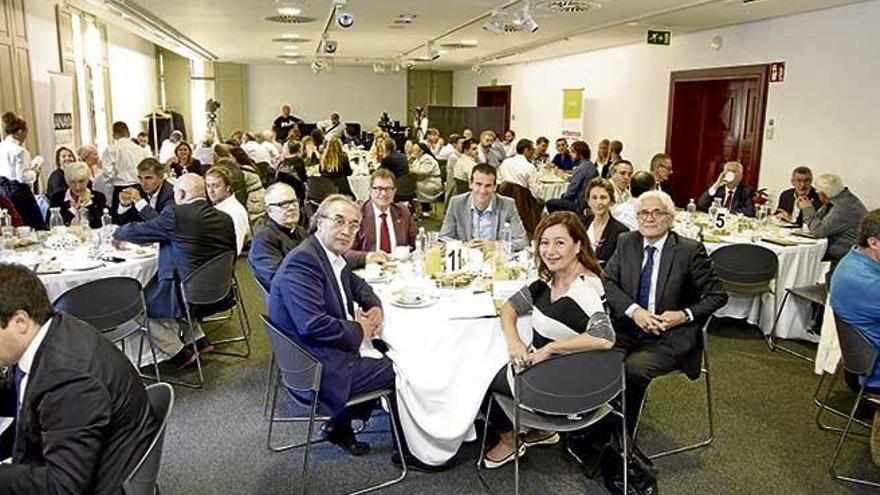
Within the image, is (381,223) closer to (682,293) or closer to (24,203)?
(682,293)

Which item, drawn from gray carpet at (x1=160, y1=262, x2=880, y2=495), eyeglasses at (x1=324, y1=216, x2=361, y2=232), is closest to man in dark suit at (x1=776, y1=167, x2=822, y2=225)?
gray carpet at (x1=160, y1=262, x2=880, y2=495)

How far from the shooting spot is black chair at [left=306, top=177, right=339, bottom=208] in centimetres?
777

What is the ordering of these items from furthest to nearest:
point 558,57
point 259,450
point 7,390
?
point 558,57 → point 259,450 → point 7,390

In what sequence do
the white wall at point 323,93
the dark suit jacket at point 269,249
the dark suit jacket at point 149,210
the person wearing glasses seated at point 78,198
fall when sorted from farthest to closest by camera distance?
the white wall at point 323,93 < the person wearing glasses seated at point 78,198 < the dark suit jacket at point 149,210 < the dark suit jacket at point 269,249

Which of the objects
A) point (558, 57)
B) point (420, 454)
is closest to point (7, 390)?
point (420, 454)

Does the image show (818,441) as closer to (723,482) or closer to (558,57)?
(723,482)

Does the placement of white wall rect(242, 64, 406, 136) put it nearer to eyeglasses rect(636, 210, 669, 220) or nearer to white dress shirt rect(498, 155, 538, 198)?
white dress shirt rect(498, 155, 538, 198)

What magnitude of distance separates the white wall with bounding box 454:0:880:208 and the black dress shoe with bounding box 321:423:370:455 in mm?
5257

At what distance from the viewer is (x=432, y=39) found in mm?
10164

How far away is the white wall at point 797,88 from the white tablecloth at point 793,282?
1669mm

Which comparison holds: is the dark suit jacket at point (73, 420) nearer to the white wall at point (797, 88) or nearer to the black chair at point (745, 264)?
the black chair at point (745, 264)

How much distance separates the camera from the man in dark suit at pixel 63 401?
1.63 metres

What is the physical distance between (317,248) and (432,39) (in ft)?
25.7

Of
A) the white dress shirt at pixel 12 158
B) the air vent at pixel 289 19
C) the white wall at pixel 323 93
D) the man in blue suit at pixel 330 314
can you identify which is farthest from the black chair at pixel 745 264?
the white wall at pixel 323 93
